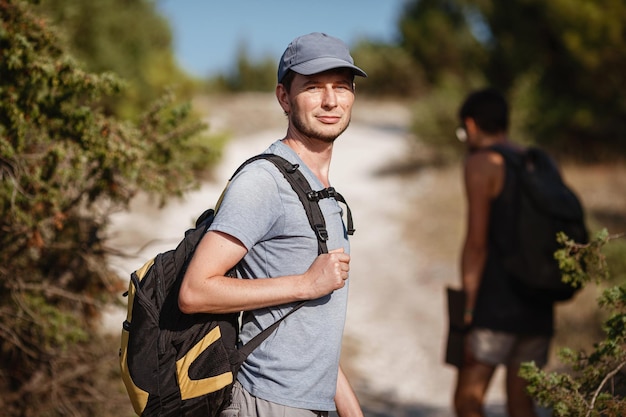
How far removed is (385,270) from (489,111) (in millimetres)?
6624

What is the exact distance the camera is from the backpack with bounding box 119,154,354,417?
196 cm

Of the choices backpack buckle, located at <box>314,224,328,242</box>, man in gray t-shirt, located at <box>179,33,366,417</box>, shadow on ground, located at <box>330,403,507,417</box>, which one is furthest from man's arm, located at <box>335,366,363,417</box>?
shadow on ground, located at <box>330,403,507,417</box>

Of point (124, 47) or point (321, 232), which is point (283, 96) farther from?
point (124, 47)

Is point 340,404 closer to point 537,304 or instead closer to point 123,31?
point 537,304

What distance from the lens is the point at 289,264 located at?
2047 millimetres

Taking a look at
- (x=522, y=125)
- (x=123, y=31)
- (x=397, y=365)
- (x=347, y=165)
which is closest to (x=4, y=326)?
(x=397, y=365)

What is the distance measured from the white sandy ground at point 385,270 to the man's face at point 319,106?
151cm

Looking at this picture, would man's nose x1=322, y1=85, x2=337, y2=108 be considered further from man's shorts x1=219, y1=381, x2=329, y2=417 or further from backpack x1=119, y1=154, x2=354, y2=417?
man's shorts x1=219, y1=381, x2=329, y2=417

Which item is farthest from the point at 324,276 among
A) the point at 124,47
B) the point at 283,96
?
the point at 124,47

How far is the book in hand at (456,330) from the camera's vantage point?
3.78 metres

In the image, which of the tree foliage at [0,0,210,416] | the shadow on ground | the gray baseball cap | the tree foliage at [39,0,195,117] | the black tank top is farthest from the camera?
the tree foliage at [39,0,195,117]

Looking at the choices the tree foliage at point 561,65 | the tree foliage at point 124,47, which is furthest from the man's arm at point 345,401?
the tree foliage at point 561,65

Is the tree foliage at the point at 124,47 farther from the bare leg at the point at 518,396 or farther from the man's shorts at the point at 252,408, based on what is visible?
the man's shorts at the point at 252,408

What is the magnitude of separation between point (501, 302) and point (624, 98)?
963 cm
